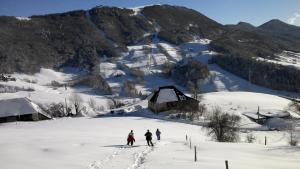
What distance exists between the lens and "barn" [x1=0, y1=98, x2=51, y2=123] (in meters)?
81.7

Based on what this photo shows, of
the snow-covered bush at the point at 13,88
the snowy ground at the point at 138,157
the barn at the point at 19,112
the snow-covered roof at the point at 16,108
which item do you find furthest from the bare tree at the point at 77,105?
the snowy ground at the point at 138,157

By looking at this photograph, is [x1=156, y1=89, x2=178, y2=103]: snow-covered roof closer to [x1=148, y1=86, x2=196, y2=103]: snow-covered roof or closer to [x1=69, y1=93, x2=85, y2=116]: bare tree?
[x1=148, y1=86, x2=196, y2=103]: snow-covered roof

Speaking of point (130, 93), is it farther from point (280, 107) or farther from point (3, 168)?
point (3, 168)

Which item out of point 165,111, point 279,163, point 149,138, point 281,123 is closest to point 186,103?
point 165,111

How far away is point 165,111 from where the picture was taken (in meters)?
90.8

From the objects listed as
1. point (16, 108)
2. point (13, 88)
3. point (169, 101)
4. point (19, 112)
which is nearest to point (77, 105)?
point (16, 108)

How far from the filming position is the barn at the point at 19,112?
81688mm

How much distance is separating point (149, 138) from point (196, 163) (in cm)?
1047

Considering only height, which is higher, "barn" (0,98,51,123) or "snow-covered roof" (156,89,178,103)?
"snow-covered roof" (156,89,178,103)

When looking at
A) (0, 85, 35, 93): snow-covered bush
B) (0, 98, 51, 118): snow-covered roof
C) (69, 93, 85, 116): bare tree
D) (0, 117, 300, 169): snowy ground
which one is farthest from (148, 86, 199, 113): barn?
(0, 85, 35, 93): snow-covered bush

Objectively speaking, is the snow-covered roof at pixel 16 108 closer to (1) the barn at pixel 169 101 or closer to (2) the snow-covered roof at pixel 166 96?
(1) the barn at pixel 169 101

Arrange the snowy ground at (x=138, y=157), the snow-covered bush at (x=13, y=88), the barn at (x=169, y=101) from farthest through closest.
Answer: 1. the snow-covered bush at (x=13, y=88)
2. the barn at (x=169, y=101)
3. the snowy ground at (x=138, y=157)

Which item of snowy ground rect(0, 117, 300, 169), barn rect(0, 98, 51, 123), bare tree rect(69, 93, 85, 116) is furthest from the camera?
bare tree rect(69, 93, 85, 116)

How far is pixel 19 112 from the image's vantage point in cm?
8225
